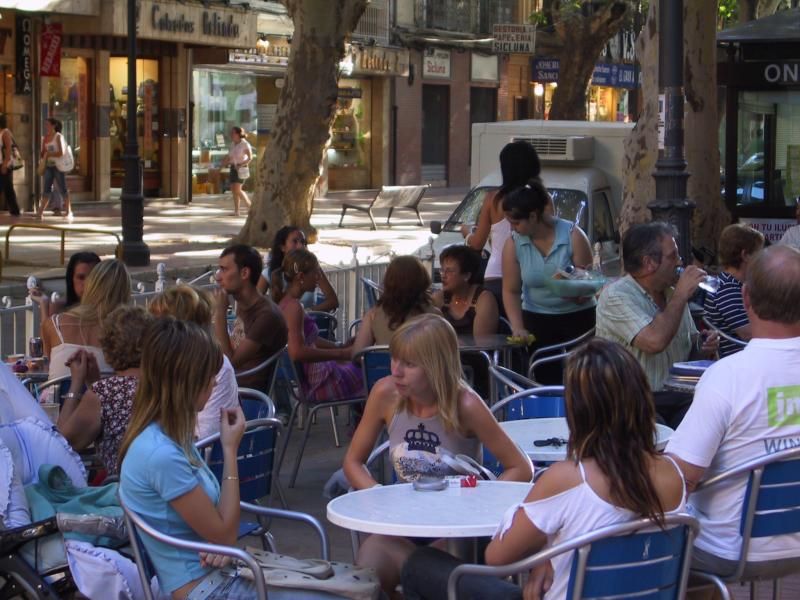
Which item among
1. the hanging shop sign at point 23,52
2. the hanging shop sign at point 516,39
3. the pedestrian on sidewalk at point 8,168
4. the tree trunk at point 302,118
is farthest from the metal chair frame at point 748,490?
the hanging shop sign at point 516,39

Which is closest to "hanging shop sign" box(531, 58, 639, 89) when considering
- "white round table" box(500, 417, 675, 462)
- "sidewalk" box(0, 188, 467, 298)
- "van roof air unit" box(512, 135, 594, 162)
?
"sidewalk" box(0, 188, 467, 298)

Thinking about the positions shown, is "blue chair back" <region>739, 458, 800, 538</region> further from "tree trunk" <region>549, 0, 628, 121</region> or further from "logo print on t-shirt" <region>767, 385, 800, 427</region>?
"tree trunk" <region>549, 0, 628, 121</region>

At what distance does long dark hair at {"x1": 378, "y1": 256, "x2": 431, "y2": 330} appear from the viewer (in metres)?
7.10

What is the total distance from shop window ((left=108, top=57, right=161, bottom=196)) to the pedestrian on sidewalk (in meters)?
4.08

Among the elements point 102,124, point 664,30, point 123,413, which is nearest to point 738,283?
point 664,30

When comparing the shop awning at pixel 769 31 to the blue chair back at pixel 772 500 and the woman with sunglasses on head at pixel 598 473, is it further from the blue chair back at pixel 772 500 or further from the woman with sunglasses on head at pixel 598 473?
the woman with sunglasses on head at pixel 598 473

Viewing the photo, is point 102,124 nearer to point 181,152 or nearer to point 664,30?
point 181,152

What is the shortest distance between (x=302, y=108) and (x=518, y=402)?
14649 millimetres

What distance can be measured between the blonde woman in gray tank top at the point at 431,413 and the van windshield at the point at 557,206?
8428mm

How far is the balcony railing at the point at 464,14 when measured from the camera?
4025 cm

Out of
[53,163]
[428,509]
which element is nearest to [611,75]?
[53,163]

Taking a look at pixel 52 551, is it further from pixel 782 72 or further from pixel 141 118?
pixel 141 118

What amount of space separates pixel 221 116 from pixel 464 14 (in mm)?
12409

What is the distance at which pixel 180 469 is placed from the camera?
4059 mm
